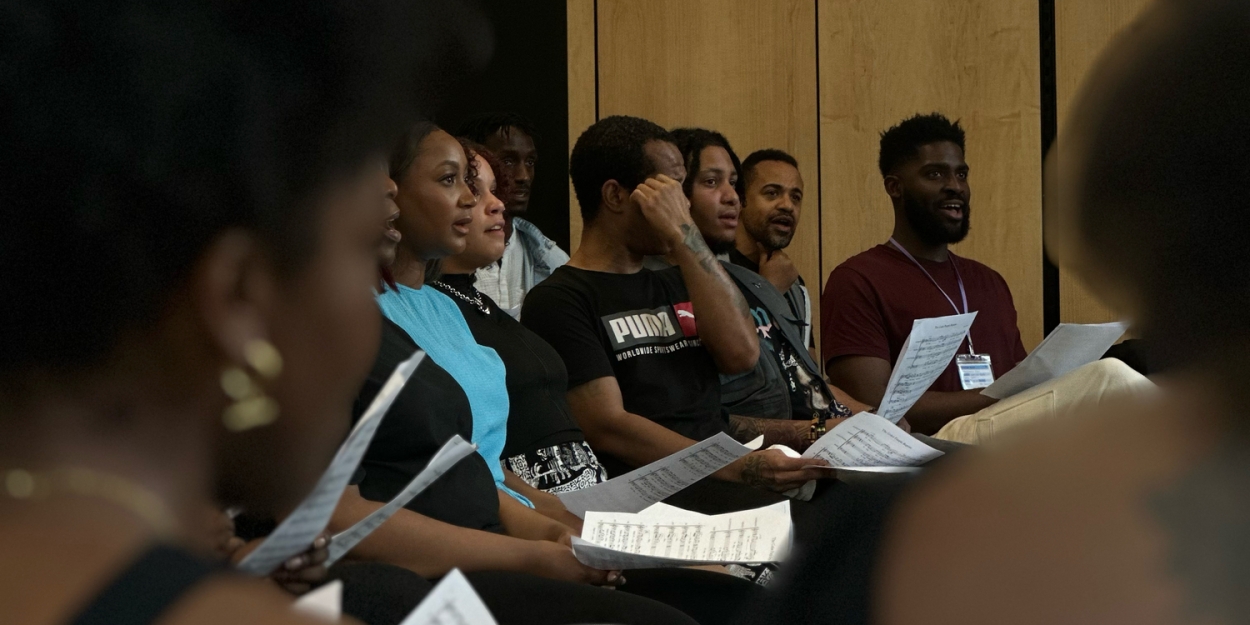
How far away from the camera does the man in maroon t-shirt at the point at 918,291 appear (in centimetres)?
360

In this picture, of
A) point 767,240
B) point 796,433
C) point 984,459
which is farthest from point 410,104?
point 767,240

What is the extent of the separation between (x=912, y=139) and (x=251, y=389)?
13.1ft

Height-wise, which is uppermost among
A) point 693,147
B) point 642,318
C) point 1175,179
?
point 693,147

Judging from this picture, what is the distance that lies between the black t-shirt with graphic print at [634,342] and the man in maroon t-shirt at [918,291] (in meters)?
0.74

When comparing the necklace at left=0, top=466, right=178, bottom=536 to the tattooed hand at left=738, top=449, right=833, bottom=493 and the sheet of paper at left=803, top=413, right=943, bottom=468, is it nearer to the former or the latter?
the sheet of paper at left=803, top=413, right=943, bottom=468

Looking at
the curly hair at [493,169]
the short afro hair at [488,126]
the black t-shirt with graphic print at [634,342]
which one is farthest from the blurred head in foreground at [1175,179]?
the short afro hair at [488,126]

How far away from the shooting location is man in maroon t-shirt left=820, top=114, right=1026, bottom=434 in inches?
142

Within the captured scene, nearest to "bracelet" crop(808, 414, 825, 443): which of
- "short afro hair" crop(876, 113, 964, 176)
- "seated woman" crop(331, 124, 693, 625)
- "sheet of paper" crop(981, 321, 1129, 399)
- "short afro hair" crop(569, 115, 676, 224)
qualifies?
"sheet of paper" crop(981, 321, 1129, 399)

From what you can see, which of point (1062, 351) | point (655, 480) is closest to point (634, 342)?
point (655, 480)

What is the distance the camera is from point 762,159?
17.0ft

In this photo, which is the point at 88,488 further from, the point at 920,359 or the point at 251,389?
the point at 920,359

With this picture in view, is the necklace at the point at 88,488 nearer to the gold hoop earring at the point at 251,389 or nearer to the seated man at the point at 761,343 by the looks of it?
the gold hoop earring at the point at 251,389

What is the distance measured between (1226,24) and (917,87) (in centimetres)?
537

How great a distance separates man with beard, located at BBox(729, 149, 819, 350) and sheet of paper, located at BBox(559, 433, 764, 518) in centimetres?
246
